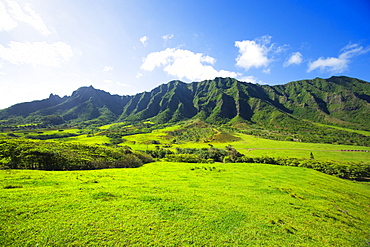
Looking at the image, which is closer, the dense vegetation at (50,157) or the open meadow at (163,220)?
the open meadow at (163,220)

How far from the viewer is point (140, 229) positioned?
14.3 meters

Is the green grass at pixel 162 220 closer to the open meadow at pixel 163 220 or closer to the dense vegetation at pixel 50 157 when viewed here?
the open meadow at pixel 163 220

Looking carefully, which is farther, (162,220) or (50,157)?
(50,157)

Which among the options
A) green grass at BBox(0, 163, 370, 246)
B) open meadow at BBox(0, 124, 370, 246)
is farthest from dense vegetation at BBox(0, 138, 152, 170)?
open meadow at BBox(0, 124, 370, 246)

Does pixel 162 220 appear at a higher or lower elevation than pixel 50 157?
lower

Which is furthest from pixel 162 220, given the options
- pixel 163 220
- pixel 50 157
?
pixel 50 157

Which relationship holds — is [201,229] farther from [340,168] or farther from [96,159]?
[340,168]

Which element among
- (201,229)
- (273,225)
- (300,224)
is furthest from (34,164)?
(300,224)

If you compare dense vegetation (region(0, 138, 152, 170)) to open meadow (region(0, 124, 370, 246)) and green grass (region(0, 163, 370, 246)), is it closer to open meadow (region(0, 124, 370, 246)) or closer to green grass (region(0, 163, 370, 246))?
green grass (region(0, 163, 370, 246))

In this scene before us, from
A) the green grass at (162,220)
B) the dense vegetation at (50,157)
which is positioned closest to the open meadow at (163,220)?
the green grass at (162,220)

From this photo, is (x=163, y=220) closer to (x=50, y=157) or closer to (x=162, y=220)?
(x=162, y=220)

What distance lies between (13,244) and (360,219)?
150 ft

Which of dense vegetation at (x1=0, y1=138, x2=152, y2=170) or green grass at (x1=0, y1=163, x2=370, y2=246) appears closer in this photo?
green grass at (x1=0, y1=163, x2=370, y2=246)

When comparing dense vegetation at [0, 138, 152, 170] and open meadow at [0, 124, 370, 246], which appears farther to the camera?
dense vegetation at [0, 138, 152, 170]
